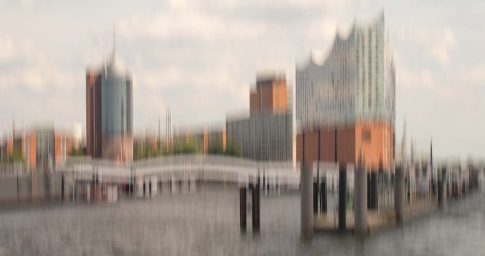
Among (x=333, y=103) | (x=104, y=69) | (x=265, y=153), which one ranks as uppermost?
(x=104, y=69)

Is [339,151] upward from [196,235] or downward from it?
upward

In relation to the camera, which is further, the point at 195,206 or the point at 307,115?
the point at 307,115

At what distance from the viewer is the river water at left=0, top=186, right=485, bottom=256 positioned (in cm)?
1805

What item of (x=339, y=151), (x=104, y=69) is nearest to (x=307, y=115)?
(x=104, y=69)

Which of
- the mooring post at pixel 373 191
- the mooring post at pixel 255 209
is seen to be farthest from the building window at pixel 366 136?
the mooring post at pixel 255 209

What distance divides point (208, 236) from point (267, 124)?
311 feet

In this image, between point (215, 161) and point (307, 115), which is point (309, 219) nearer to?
point (215, 161)

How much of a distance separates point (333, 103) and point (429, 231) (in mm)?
54168

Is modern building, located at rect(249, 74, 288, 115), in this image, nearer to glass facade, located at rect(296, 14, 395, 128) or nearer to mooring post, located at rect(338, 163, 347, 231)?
glass facade, located at rect(296, 14, 395, 128)

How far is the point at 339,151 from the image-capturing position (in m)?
25.8

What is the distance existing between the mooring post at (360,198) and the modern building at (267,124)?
90909mm

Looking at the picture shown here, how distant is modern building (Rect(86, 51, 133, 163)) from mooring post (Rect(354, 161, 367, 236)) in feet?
269

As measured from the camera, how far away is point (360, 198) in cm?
1819

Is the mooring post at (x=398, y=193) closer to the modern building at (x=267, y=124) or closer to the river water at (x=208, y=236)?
the river water at (x=208, y=236)
